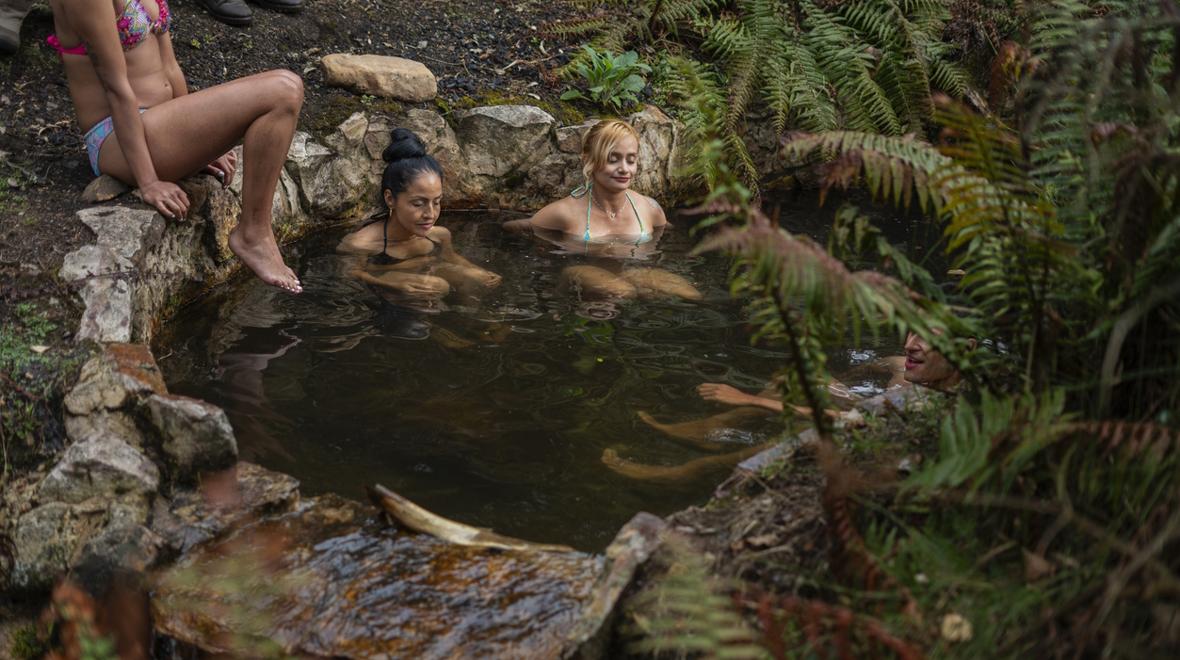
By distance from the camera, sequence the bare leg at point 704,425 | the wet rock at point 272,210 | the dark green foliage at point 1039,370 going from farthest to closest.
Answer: the wet rock at point 272,210
the bare leg at point 704,425
the dark green foliage at point 1039,370

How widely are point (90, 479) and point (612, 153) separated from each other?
4.08 metres

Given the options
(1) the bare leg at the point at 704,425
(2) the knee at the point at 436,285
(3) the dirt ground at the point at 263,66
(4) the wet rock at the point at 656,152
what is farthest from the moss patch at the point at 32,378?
(4) the wet rock at the point at 656,152

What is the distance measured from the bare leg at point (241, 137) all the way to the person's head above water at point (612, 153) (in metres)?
2.15

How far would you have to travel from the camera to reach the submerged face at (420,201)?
6.12 metres

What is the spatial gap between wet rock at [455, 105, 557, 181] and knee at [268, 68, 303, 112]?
7.29 feet

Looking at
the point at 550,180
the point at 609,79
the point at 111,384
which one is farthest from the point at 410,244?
the point at 111,384

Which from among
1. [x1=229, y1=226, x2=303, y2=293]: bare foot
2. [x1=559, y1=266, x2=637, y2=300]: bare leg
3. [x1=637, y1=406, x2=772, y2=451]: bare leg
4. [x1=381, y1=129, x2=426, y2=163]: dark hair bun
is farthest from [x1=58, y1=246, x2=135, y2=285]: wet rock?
[x1=559, y1=266, x2=637, y2=300]: bare leg

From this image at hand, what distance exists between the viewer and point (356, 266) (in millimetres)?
6117

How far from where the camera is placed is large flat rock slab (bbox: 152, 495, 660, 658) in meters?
2.77

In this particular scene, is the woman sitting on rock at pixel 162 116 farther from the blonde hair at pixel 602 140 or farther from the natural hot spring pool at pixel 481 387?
the blonde hair at pixel 602 140

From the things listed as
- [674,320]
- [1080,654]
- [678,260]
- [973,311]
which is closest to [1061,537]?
[1080,654]

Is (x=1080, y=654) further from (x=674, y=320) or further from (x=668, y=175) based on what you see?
(x=668, y=175)

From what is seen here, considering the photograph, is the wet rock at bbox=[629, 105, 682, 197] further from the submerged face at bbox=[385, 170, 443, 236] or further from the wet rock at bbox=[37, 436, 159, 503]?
→ the wet rock at bbox=[37, 436, 159, 503]

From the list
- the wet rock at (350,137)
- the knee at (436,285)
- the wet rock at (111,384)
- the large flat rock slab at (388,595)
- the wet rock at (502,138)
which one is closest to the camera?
the large flat rock slab at (388,595)
